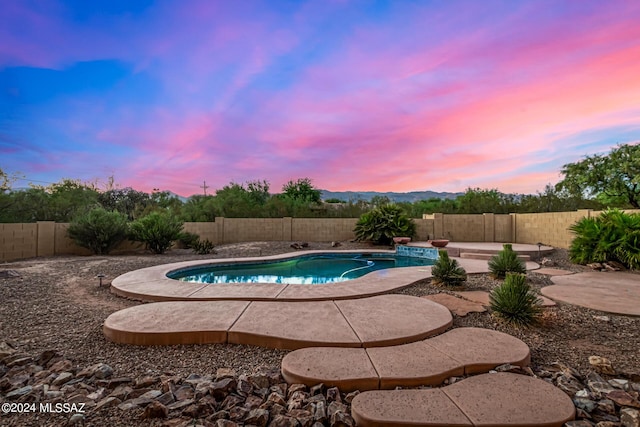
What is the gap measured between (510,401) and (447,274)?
3440mm

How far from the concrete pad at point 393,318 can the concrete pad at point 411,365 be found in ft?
0.60

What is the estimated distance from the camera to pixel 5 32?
6.78 metres

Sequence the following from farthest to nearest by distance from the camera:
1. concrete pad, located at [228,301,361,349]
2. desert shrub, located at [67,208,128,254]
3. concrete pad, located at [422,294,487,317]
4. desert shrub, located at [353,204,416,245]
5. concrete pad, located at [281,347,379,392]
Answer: desert shrub, located at [353,204,416,245] < desert shrub, located at [67,208,128,254] < concrete pad, located at [422,294,487,317] < concrete pad, located at [228,301,361,349] < concrete pad, located at [281,347,379,392]

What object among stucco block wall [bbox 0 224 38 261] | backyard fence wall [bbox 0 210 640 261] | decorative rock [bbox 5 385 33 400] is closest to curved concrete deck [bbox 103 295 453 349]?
decorative rock [bbox 5 385 33 400]

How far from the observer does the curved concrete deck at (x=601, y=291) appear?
13.3 ft

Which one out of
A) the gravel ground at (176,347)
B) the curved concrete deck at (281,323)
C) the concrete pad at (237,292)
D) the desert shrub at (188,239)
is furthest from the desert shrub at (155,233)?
the curved concrete deck at (281,323)

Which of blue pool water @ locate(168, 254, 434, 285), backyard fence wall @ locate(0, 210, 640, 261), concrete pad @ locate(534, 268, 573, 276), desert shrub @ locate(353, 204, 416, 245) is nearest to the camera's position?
concrete pad @ locate(534, 268, 573, 276)

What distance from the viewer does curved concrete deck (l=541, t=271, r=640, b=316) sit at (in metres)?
4.04

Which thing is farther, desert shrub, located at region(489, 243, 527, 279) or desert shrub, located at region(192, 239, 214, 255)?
desert shrub, located at region(192, 239, 214, 255)

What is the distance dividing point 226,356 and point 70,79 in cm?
947

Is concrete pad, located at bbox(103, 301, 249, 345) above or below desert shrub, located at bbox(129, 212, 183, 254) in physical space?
below

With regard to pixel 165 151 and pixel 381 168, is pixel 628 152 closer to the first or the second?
pixel 381 168

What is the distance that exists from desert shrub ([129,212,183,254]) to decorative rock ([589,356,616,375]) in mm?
10728

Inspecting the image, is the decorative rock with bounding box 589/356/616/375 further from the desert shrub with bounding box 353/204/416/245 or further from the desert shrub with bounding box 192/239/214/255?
the desert shrub with bounding box 192/239/214/255
